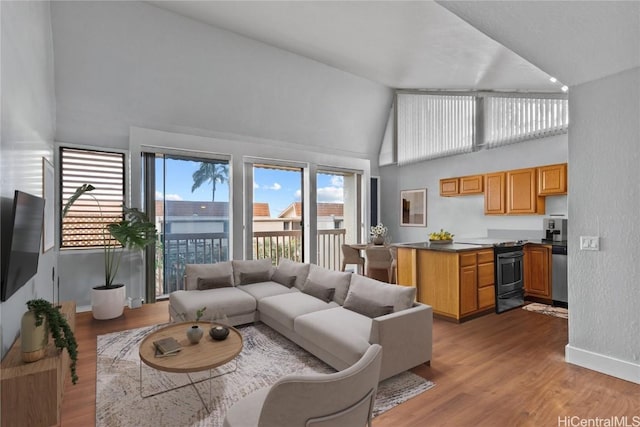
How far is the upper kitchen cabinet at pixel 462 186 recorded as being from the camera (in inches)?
229

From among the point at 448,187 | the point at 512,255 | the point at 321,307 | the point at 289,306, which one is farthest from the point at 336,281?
the point at 448,187

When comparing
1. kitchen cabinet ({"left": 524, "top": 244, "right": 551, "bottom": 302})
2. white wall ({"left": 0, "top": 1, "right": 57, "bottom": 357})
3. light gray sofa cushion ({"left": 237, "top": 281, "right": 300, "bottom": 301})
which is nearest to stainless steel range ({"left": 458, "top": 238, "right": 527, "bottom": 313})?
kitchen cabinet ({"left": 524, "top": 244, "right": 551, "bottom": 302})

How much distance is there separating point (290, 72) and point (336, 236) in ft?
11.3

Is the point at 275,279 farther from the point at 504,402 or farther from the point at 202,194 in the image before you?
the point at 504,402

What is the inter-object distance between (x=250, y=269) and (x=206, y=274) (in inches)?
23.0

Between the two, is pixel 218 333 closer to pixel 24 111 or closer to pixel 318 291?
pixel 318 291

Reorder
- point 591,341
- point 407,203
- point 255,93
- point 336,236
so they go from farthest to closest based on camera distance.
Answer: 1. point 407,203
2. point 336,236
3. point 255,93
4. point 591,341

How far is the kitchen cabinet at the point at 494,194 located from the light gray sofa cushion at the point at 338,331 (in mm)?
3832

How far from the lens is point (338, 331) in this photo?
2586mm

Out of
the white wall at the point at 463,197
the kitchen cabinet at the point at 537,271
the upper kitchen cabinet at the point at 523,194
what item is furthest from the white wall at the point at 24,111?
the white wall at the point at 463,197

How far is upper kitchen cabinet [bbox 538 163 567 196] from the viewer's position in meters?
4.64

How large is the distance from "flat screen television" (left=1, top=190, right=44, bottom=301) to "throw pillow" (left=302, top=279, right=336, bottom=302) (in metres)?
2.52

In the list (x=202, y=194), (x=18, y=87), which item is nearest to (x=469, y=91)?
(x=202, y=194)

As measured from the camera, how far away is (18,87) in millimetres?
2387
